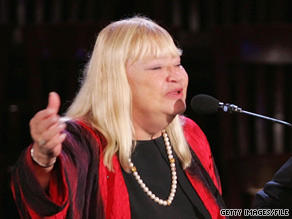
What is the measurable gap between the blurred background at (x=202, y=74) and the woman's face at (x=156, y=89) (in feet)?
2.45

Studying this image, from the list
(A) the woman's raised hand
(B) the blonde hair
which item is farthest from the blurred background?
(A) the woman's raised hand

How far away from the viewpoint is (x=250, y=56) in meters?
2.31

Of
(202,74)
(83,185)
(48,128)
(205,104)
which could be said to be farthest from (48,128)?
(202,74)

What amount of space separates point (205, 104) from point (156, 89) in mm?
164

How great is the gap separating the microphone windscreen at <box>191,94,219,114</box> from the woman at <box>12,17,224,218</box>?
0.10m

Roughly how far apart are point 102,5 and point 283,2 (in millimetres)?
947

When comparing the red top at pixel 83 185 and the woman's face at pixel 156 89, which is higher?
the woman's face at pixel 156 89

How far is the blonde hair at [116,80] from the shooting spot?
1.38 m

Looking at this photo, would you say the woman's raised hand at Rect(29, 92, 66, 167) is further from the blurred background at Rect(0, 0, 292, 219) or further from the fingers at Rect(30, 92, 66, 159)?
the blurred background at Rect(0, 0, 292, 219)

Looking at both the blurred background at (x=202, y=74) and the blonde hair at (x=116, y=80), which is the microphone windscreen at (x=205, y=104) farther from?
the blurred background at (x=202, y=74)

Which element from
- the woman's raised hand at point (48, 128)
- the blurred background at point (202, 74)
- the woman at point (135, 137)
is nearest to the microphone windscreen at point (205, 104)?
the woman at point (135, 137)

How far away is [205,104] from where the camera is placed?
4.25 ft

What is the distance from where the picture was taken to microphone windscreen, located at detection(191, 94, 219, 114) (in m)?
1.29

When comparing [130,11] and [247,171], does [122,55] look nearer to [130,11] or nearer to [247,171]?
[247,171]
